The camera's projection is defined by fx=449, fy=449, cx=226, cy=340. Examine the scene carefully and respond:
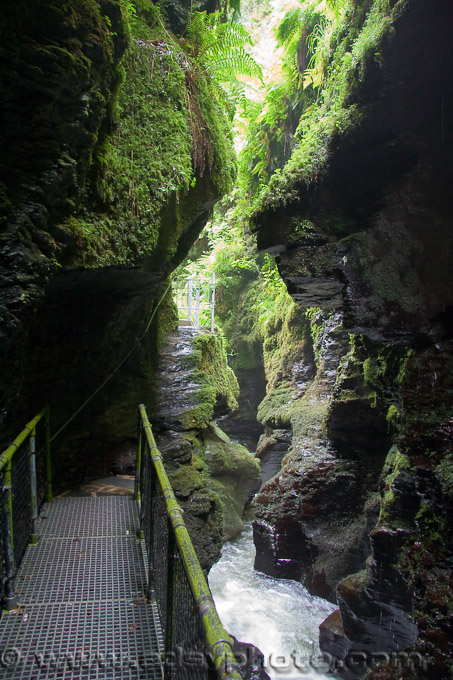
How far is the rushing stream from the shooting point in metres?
8.32

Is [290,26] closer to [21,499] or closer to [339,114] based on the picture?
[339,114]

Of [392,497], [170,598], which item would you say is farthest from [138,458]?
[392,497]

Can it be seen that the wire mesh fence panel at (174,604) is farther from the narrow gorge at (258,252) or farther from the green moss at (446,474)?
the green moss at (446,474)

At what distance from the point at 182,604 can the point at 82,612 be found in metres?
1.50

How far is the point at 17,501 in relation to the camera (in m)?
3.88

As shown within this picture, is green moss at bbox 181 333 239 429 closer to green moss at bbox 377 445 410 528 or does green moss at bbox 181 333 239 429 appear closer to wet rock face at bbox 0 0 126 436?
green moss at bbox 377 445 410 528

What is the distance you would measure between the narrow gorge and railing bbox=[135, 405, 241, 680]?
169 centimetres

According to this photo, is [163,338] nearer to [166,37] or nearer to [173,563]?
[166,37]

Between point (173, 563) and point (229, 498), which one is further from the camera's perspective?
point (229, 498)

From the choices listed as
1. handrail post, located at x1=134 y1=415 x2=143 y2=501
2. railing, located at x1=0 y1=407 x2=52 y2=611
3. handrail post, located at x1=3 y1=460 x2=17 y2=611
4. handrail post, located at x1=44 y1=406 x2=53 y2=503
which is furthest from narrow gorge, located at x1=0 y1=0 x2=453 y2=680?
handrail post, located at x1=134 y1=415 x2=143 y2=501

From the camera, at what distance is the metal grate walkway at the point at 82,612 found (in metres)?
2.83

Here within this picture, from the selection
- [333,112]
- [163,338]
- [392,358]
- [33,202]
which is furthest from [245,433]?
[33,202]

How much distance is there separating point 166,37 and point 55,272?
15.3 feet

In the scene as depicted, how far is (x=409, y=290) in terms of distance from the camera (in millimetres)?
6500
